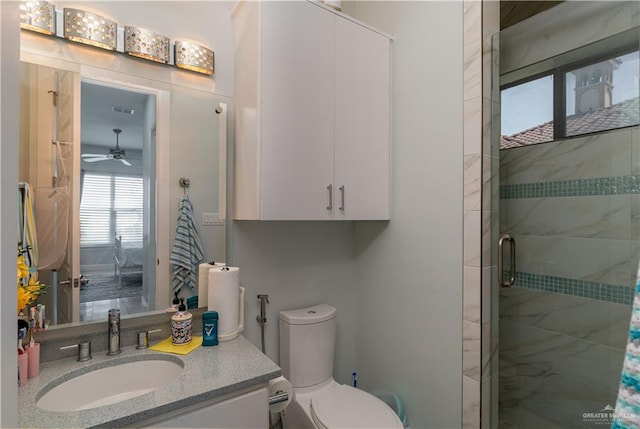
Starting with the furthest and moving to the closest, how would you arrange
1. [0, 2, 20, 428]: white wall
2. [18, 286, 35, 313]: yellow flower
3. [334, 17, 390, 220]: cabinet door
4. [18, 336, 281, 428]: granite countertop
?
[334, 17, 390, 220]: cabinet door → [18, 286, 35, 313]: yellow flower → [18, 336, 281, 428]: granite countertop → [0, 2, 20, 428]: white wall

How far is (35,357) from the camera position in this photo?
106 centimetres

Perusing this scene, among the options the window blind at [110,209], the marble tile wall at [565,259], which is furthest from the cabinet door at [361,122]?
the window blind at [110,209]

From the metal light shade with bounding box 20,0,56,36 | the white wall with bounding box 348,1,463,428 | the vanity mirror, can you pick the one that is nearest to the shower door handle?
the white wall with bounding box 348,1,463,428

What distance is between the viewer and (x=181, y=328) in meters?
1.31

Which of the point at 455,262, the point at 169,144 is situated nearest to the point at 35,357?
the point at 169,144

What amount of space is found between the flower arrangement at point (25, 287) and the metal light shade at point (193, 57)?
39.3 inches

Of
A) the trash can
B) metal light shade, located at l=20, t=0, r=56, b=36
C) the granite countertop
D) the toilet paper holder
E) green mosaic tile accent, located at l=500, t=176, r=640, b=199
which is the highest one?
metal light shade, located at l=20, t=0, r=56, b=36

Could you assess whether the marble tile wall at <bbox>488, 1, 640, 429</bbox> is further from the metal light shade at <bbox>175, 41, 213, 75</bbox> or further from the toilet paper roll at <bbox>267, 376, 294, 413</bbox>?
the metal light shade at <bbox>175, 41, 213, 75</bbox>

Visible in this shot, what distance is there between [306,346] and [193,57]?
154 centimetres

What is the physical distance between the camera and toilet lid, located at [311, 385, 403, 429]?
1.37 m

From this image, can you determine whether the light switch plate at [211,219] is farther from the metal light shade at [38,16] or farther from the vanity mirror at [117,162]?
the metal light shade at [38,16]

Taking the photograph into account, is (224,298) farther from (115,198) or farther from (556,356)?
(556,356)

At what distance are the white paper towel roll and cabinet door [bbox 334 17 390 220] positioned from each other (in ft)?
1.91

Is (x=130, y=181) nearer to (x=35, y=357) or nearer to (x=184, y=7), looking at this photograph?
(x=35, y=357)
